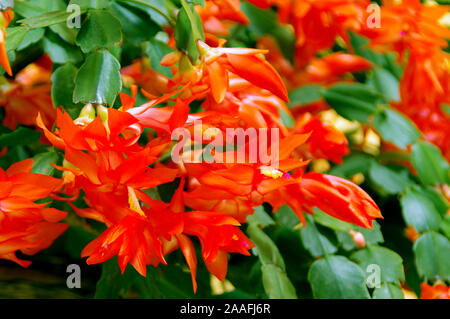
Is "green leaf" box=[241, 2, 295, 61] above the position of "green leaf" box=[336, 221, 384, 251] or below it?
above

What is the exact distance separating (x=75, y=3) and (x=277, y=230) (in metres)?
0.36

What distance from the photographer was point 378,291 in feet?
2.15

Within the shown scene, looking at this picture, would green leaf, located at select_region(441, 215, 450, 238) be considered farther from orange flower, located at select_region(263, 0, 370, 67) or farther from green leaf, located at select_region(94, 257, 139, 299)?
green leaf, located at select_region(94, 257, 139, 299)

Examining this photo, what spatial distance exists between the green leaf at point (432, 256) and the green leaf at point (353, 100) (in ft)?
0.61

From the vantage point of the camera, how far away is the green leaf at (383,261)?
0.67 meters

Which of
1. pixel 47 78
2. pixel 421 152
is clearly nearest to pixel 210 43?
pixel 47 78

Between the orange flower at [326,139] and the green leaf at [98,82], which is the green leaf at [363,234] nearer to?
the orange flower at [326,139]

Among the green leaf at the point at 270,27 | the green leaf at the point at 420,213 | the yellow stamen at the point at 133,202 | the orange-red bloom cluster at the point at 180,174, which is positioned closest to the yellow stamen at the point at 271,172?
the orange-red bloom cluster at the point at 180,174

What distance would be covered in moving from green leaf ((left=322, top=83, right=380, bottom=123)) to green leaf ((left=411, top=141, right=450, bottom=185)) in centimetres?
8

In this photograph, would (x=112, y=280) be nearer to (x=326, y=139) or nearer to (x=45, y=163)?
(x=45, y=163)

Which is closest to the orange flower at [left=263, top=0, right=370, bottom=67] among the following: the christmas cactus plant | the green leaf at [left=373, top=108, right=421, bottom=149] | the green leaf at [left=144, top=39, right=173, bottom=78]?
the christmas cactus plant

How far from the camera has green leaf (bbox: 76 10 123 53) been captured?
0.54 m
